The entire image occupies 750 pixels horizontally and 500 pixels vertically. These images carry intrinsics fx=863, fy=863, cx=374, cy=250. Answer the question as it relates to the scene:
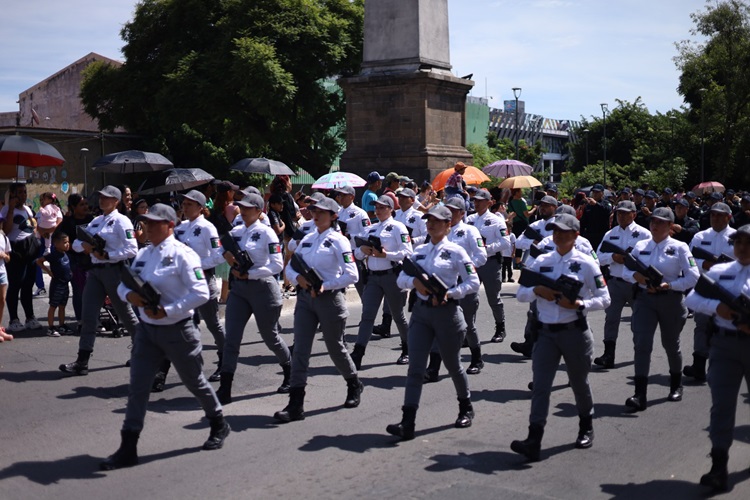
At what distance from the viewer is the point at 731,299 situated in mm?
6012

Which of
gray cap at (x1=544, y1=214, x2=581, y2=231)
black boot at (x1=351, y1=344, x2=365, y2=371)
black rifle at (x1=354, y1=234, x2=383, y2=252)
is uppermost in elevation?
gray cap at (x1=544, y1=214, x2=581, y2=231)

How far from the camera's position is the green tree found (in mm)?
34594

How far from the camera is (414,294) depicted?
7816 millimetres

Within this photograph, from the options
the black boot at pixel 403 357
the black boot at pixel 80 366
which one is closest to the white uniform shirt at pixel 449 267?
the black boot at pixel 403 357

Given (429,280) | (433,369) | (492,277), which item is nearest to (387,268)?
(433,369)

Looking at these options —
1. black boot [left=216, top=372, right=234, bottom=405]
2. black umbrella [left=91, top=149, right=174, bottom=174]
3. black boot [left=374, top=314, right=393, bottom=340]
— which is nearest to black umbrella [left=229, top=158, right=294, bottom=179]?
black umbrella [left=91, top=149, right=174, bottom=174]

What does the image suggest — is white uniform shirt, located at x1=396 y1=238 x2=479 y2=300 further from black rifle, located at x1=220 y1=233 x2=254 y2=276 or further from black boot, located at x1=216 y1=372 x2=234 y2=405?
black boot, located at x1=216 y1=372 x2=234 y2=405

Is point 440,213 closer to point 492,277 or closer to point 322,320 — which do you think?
point 322,320

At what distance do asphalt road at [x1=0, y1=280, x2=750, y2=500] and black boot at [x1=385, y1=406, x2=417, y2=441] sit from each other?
92mm

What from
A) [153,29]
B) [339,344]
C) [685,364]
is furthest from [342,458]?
[153,29]

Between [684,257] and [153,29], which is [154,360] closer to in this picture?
[684,257]

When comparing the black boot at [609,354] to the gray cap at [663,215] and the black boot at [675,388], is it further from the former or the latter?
the gray cap at [663,215]

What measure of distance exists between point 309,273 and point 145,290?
5.94 ft

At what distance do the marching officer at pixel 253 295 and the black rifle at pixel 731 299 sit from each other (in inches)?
167
